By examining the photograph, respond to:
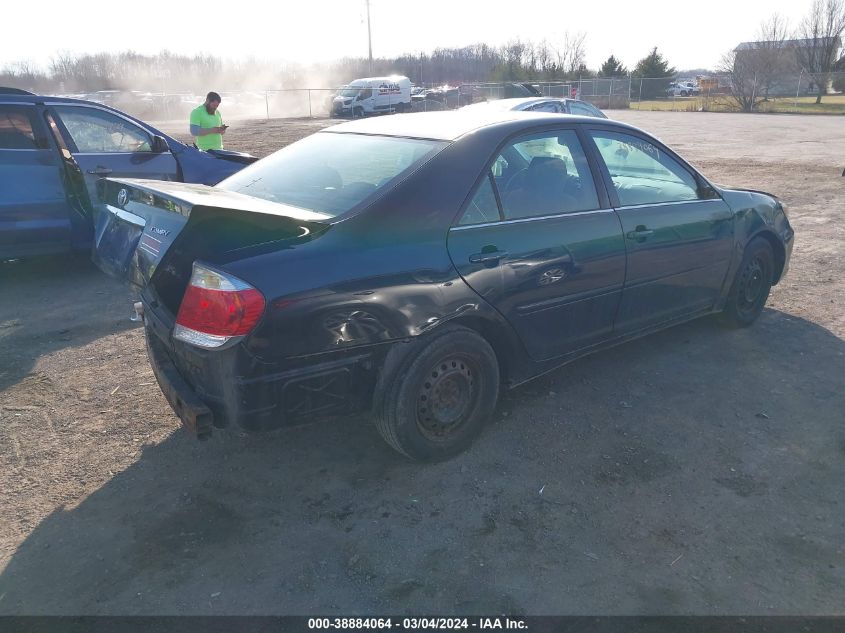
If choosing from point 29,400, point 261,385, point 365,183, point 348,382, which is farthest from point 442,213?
point 29,400

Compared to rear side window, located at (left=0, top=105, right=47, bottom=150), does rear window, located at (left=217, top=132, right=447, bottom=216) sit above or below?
below

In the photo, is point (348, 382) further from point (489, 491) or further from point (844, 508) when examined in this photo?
point (844, 508)

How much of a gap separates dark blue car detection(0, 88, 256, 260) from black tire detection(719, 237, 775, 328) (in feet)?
17.5

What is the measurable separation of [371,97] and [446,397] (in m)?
35.5

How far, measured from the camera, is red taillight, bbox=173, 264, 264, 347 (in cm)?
267

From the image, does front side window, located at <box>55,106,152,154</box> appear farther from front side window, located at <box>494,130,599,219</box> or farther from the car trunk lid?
front side window, located at <box>494,130,599,219</box>

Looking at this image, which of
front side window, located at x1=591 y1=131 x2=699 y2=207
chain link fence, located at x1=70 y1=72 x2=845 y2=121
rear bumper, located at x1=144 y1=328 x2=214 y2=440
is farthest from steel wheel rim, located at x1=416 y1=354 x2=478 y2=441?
chain link fence, located at x1=70 y1=72 x2=845 y2=121

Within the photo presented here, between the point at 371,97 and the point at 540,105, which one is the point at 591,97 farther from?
the point at 540,105

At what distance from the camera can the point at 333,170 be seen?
3.60 metres

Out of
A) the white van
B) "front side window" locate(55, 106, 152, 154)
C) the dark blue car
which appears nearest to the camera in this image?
the dark blue car

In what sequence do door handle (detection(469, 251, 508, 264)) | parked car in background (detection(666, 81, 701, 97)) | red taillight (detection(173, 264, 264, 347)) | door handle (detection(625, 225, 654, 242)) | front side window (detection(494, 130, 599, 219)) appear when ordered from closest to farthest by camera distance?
red taillight (detection(173, 264, 264, 347))
door handle (detection(469, 251, 508, 264))
front side window (detection(494, 130, 599, 219))
door handle (detection(625, 225, 654, 242))
parked car in background (detection(666, 81, 701, 97))

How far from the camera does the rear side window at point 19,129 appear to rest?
243 inches

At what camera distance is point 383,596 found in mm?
2531

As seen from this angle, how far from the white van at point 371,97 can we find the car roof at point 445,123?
3415 cm
